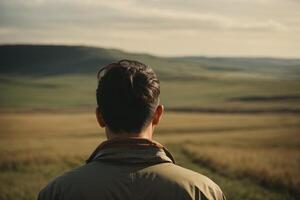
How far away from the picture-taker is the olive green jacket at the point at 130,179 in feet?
8.77

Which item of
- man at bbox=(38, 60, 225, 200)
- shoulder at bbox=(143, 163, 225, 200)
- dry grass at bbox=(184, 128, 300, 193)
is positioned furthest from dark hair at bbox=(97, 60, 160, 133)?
dry grass at bbox=(184, 128, 300, 193)

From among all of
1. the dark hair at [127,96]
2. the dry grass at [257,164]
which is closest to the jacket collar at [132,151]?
the dark hair at [127,96]

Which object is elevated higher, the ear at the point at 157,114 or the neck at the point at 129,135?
the ear at the point at 157,114

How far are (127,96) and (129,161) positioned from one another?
12.4 inches

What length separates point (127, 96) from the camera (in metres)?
2.84

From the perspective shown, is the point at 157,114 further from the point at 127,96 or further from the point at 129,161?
the point at 129,161

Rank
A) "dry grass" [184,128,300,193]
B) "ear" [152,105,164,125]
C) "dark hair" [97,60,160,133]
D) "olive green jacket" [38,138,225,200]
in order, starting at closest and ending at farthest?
"olive green jacket" [38,138,225,200]
"dark hair" [97,60,160,133]
"ear" [152,105,164,125]
"dry grass" [184,128,300,193]

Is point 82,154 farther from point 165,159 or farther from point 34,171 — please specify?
point 165,159

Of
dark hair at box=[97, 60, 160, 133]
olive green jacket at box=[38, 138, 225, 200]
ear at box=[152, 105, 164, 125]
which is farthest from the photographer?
ear at box=[152, 105, 164, 125]

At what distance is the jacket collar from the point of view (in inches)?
107

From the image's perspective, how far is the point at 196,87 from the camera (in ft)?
581

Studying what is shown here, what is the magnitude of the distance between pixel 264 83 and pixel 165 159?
17079 cm

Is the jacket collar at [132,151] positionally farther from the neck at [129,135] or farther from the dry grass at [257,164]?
the dry grass at [257,164]

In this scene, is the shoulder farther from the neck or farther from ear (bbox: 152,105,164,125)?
ear (bbox: 152,105,164,125)
